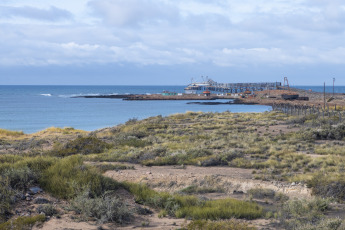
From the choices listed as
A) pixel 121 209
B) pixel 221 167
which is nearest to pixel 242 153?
pixel 221 167

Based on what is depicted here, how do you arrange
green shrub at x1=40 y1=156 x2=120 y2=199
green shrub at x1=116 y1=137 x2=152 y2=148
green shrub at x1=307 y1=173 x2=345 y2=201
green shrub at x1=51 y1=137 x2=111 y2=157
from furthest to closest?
green shrub at x1=116 y1=137 x2=152 y2=148 < green shrub at x1=51 y1=137 x2=111 y2=157 < green shrub at x1=307 y1=173 x2=345 y2=201 < green shrub at x1=40 y1=156 x2=120 y2=199

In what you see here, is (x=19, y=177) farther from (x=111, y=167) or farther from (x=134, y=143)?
(x=134, y=143)

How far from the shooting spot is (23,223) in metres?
7.43

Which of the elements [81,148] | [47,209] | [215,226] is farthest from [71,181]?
[81,148]

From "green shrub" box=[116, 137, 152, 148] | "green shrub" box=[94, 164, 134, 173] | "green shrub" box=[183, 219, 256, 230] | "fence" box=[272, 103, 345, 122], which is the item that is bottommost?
"green shrub" box=[116, 137, 152, 148]

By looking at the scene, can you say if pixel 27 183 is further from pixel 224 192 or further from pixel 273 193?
pixel 273 193

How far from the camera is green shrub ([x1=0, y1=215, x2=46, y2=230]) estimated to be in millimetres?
7207

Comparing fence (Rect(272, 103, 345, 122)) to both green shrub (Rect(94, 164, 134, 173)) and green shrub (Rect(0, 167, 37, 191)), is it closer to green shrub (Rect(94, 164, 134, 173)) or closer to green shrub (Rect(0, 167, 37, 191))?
green shrub (Rect(94, 164, 134, 173))

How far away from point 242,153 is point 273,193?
6.87 meters

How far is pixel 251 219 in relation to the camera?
848 cm

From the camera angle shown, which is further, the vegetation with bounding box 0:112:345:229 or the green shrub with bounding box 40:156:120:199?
the green shrub with bounding box 40:156:120:199

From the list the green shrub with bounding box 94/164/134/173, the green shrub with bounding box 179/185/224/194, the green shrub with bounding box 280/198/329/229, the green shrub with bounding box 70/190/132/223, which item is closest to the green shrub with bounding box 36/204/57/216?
the green shrub with bounding box 70/190/132/223

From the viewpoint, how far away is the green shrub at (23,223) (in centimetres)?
721

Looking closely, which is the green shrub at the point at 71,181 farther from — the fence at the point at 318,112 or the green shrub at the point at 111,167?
the fence at the point at 318,112
